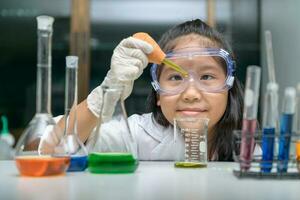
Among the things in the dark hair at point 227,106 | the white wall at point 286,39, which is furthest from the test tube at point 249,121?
the white wall at point 286,39

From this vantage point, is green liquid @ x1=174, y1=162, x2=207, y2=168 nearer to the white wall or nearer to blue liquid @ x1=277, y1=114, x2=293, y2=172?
blue liquid @ x1=277, y1=114, x2=293, y2=172

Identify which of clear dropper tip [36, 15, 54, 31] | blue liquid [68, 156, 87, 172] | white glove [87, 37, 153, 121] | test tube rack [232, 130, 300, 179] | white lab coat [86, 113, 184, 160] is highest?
clear dropper tip [36, 15, 54, 31]

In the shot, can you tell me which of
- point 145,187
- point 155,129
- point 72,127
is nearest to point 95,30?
point 155,129

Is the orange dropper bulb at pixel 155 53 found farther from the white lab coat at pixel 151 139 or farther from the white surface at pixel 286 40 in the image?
the white surface at pixel 286 40

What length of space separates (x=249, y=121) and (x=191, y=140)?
0.30m

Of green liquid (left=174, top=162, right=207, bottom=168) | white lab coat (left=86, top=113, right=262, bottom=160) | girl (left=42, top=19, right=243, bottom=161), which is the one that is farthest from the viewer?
white lab coat (left=86, top=113, right=262, bottom=160)

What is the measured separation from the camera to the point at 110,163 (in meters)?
0.75

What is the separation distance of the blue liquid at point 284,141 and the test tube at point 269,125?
1 cm

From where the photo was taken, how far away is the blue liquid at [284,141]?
71cm

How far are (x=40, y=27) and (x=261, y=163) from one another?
1.44 feet

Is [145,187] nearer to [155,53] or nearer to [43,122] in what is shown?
[43,122]

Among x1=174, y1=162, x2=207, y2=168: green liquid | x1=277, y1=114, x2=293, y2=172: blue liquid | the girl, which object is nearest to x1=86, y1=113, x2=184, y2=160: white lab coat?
the girl

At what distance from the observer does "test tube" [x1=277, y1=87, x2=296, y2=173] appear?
71 cm

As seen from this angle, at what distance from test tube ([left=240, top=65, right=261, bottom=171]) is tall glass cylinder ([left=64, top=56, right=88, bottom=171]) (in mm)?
275
